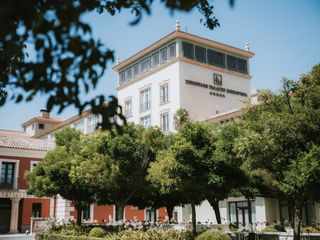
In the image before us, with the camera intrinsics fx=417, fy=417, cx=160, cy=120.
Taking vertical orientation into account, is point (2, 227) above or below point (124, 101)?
below

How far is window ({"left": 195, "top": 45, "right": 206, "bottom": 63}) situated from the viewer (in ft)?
138

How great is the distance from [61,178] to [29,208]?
13009 mm

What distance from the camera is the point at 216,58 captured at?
43.7m

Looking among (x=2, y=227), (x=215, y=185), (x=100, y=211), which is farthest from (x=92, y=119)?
(x=215, y=185)

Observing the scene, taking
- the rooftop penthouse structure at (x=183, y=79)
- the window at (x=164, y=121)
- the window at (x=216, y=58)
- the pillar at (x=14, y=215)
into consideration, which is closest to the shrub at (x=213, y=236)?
the pillar at (x=14, y=215)

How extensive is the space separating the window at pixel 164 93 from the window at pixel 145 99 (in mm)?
2180

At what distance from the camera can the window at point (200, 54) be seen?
138 ft

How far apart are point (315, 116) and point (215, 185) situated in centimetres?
490

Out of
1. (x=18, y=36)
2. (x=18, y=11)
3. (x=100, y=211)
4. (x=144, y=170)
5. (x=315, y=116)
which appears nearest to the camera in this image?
(x=18, y=11)

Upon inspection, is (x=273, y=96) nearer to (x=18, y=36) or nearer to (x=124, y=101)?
(x=18, y=36)

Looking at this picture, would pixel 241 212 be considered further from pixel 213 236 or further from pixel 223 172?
pixel 213 236

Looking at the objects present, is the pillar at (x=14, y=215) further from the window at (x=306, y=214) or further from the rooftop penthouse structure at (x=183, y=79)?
the window at (x=306, y=214)

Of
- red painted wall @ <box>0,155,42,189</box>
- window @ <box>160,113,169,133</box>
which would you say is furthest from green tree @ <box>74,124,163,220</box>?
window @ <box>160,113,169,133</box>

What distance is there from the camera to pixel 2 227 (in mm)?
35188
